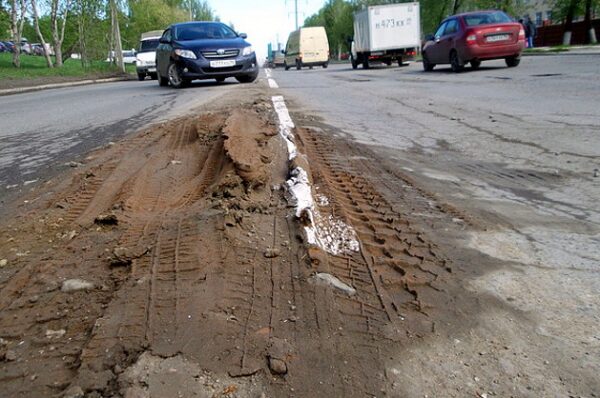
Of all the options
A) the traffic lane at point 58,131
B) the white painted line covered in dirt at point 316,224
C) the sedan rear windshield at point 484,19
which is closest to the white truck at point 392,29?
the sedan rear windshield at point 484,19

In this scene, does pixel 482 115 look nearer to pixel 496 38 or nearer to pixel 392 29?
pixel 496 38

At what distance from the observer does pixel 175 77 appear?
562 inches

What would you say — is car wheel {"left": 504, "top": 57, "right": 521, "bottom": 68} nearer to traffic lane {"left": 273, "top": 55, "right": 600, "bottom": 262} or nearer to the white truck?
traffic lane {"left": 273, "top": 55, "right": 600, "bottom": 262}

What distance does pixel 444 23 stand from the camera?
58.0ft

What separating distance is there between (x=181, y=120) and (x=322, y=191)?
3.90 metres

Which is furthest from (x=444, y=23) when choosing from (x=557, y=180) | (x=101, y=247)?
(x=101, y=247)

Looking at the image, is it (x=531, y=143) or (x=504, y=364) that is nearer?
(x=504, y=364)

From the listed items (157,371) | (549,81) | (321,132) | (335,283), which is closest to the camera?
(157,371)

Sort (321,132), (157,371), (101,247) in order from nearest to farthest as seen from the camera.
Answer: (157,371)
(101,247)
(321,132)

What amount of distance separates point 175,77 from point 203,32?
143 centimetres

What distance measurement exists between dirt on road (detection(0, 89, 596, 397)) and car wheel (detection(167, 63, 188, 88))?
10556mm

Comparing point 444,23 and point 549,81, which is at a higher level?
point 444,23

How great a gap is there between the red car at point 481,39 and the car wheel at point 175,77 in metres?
8.23

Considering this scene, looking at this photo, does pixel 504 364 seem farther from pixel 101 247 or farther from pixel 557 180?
pixel 557 180
